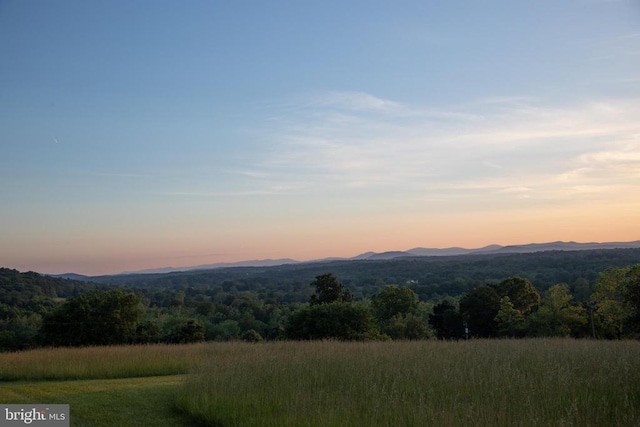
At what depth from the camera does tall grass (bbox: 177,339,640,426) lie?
24.4 ft

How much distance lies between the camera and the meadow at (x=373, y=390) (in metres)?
7.61

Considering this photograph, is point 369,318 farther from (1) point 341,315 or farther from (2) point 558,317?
(2) point 558,317

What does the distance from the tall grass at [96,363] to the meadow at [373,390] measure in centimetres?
11

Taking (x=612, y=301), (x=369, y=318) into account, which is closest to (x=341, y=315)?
(x=369, y=318)

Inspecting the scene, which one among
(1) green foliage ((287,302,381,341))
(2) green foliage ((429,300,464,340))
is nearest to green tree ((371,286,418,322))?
(2) green foliage ((429,300,464,340))

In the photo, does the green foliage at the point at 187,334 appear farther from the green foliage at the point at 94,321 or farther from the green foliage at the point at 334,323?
the green foliage at the point at 334,323

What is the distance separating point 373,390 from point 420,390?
790 mm

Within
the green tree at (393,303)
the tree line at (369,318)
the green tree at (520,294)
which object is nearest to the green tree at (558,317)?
the tree line at (369,318)

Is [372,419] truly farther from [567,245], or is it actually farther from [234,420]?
[567,245]

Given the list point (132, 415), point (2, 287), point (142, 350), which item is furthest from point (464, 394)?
point (2, 287)

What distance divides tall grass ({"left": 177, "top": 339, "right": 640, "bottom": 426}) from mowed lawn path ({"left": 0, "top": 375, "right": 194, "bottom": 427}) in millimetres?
515

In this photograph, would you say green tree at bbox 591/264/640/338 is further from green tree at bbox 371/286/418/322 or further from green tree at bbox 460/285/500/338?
green tree at bbox 371/286/418/322

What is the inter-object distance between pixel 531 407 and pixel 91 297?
28.5 metres

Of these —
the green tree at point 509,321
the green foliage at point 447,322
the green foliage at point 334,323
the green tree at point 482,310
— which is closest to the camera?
the green foliage at point 334,323
